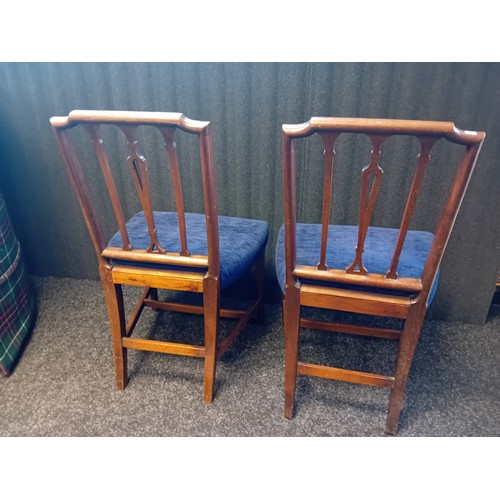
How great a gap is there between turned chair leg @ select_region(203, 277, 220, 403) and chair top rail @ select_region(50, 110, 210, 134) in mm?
450

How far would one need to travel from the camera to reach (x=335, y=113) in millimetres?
1467

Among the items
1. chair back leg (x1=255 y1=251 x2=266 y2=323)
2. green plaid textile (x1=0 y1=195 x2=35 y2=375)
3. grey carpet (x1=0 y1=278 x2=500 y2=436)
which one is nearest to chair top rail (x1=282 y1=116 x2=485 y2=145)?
chair back leg (x1=255 y1=251 x2=266 y2=323)

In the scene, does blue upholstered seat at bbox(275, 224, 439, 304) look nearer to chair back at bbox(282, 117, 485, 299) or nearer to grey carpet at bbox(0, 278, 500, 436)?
chair back at bbox(282, 117, 485, 299)

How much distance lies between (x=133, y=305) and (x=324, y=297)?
107 cm

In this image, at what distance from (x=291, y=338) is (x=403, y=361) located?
32cm

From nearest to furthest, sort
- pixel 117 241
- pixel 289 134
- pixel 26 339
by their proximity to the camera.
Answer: pixel 289 134, pixel 117 241, pixel 26 339

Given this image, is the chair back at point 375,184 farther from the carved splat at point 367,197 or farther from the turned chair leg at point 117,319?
the turned chair leg at point 117,319

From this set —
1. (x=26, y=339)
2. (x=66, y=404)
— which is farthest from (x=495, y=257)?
(x=26, y=339)

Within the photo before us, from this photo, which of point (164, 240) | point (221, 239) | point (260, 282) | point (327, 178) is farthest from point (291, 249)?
point (260, 282)

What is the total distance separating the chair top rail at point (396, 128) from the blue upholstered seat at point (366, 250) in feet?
1.29

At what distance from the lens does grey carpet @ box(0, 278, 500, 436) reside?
1351mm

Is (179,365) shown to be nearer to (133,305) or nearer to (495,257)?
(133,305)

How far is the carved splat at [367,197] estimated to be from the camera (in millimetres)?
906

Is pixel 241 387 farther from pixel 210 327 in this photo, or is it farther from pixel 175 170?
pixel 175 170
